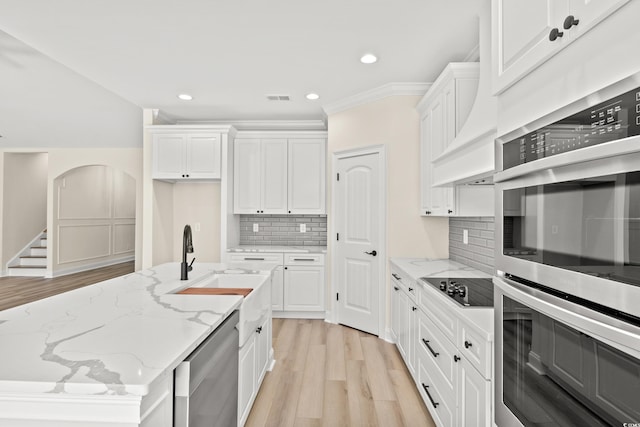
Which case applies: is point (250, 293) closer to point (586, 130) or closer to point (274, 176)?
point (586, 130)

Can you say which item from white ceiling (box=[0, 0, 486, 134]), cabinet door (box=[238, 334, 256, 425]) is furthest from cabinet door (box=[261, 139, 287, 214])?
cabinet door (box=[238, 334, 256, 425])

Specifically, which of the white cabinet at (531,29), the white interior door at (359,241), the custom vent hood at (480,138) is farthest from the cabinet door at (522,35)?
the white interior door at (359,241)

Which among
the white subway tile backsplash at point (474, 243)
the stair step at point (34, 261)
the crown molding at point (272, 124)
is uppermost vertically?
the crown molding at point (272, 124)

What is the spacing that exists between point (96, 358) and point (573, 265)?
4.37 feet

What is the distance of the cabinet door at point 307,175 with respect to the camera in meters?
4.60

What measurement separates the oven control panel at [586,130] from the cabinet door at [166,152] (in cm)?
431

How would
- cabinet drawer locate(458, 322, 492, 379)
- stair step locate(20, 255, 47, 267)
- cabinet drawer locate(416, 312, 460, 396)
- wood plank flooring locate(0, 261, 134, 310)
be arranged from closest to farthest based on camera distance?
cabinet drawer locate(458, 322, 492, 379)
cabinet drawer locate(416, 312, 460, 396)
wood plank flooring locate(0, 261, 134, 310)
stair step locate(20, 255, 47, 267)

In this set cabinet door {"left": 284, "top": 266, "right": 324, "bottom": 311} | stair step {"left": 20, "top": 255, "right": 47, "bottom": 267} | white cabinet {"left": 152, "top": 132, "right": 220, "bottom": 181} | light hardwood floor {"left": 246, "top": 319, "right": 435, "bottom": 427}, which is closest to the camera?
light hardwood floor {"left": 246, "top": 319, "right": 435, "bottom": 427}

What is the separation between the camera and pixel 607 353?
67 cm

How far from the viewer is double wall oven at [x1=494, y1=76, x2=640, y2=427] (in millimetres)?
624

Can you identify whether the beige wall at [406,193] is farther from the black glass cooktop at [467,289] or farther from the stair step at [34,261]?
the stair step at [34,261]

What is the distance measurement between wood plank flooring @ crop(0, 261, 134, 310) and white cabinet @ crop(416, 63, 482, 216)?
5805 millimetres

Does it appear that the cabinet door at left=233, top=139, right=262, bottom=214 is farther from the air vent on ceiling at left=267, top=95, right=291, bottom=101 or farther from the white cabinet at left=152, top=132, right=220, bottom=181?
the air vent on ceiling at left=267, top=95, right=291, bottom=101

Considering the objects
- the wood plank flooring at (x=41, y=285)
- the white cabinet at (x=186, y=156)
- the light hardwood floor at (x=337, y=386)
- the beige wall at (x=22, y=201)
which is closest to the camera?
the light hardwood floor at (x=337, y=386)
